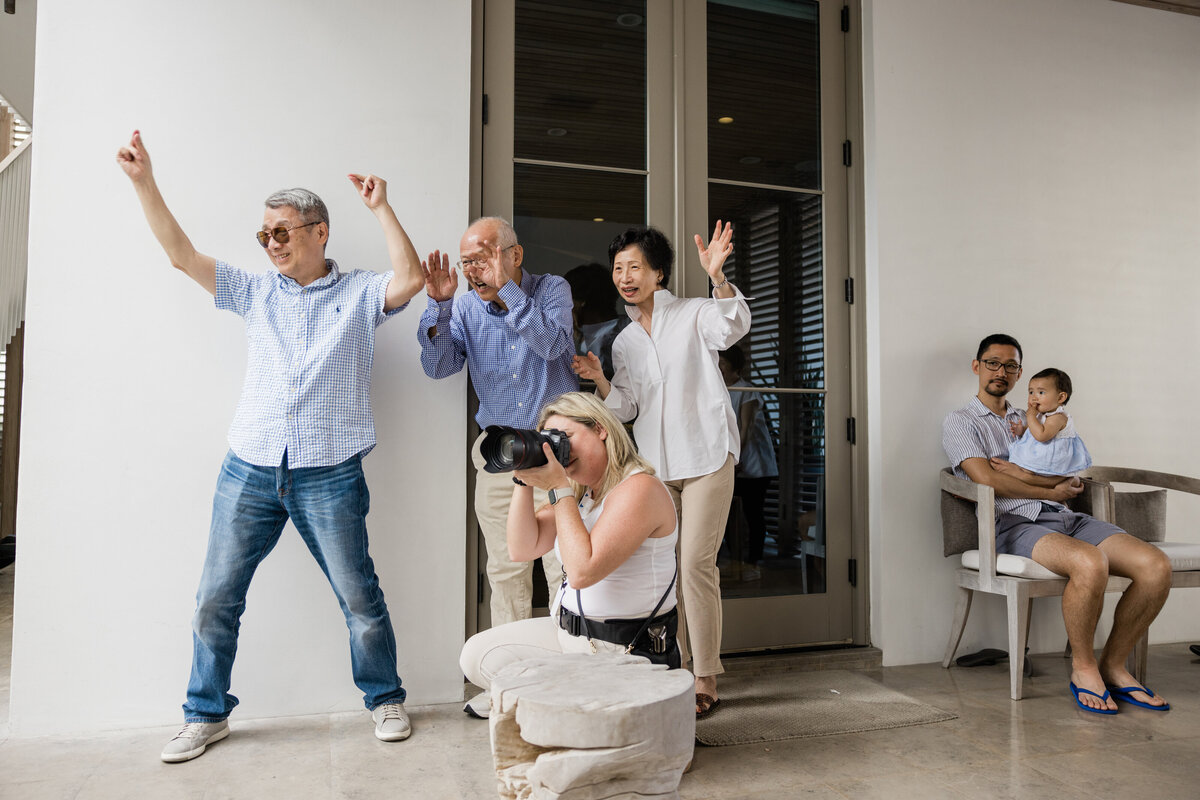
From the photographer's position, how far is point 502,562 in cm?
275

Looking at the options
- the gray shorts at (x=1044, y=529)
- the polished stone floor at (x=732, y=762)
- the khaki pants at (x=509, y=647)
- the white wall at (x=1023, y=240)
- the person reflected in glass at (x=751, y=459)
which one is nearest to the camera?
the khaki pants at (x=509, y=647)

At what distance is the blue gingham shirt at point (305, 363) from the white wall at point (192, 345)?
0.22 m

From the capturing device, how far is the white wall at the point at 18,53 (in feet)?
18.6

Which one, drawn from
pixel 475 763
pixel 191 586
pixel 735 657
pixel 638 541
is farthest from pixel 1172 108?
pixel 191 586

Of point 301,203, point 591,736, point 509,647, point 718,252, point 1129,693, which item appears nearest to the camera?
point 591,736

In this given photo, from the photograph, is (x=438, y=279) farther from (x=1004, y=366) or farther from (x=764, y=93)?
(x=1004, y=366)

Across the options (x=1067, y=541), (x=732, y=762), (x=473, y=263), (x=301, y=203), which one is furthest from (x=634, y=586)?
(x=1067, y=541)

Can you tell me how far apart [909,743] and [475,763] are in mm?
1279

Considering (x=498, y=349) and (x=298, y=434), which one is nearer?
(x=298, y=434)

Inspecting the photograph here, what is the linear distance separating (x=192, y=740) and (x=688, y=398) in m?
1.77

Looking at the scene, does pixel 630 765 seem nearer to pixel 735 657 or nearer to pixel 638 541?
pixel 638 541

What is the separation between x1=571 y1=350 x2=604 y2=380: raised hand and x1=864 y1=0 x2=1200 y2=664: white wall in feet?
4.30

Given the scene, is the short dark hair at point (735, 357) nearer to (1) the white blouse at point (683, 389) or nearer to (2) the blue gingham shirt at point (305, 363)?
(1) the white blouse at point (683, 389)

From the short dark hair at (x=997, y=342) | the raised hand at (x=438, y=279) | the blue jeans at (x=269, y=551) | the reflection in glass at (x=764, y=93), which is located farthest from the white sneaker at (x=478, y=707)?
the short dark hair at (x=997, y=342)
